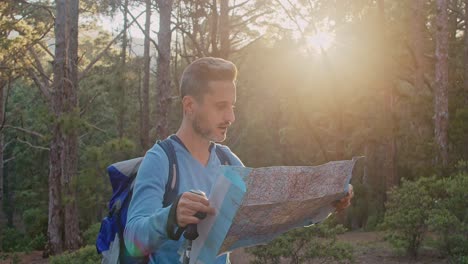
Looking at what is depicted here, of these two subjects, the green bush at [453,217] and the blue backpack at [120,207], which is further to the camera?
the green bush at [453,217]

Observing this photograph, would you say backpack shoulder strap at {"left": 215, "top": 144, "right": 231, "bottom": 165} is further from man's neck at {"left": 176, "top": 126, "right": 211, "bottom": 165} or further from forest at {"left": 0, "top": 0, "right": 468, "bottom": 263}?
Answer: forest at {"left": 0, "top": 0, "right": 468, "bottom": 263}

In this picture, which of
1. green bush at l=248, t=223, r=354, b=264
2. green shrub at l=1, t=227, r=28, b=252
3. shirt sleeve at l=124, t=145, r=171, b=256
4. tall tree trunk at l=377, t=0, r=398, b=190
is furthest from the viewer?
green shrub at l=1, t=227, r=28, b=252

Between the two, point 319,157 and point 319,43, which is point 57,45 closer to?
point 319,43

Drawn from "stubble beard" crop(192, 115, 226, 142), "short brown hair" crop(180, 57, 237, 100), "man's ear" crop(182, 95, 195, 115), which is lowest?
"stubble beard" crop(192, 115, 226, 142)

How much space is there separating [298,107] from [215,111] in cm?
2294

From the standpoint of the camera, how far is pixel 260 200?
1703 millimetres

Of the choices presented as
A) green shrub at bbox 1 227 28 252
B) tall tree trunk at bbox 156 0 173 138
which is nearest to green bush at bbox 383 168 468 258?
tall tree trunk at bbox 156 0 173 138

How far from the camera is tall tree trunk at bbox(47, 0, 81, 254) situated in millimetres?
13883

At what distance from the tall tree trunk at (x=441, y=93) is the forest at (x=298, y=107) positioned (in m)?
0.04

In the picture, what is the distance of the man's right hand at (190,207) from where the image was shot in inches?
66.1

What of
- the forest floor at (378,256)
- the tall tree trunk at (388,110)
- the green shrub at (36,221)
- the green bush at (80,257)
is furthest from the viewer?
the green shrub at (36,221)

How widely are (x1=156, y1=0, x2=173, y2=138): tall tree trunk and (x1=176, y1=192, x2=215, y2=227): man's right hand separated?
36.7ft

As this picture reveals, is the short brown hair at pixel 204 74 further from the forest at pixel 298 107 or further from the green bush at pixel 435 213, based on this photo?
the green bush at pixel 435 213

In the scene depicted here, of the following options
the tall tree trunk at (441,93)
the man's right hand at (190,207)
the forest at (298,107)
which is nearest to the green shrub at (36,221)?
the forest at (298,107)
